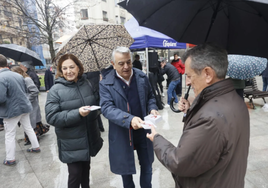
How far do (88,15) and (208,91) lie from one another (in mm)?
32376

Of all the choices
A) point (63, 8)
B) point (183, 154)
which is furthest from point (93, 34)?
point (63, 8)

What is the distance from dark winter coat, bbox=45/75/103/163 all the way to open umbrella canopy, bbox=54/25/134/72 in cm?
86

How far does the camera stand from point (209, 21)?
181cm

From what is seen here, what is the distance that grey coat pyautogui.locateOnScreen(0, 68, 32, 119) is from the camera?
3193 mm

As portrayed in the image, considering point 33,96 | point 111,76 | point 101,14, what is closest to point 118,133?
point 111,76

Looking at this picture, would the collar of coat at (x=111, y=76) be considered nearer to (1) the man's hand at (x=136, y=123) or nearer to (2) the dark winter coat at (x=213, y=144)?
(1) the man's hand at (x=136, y=123)

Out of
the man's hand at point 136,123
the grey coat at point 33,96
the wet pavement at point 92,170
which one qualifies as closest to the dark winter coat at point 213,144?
the man's hand at point 136,123

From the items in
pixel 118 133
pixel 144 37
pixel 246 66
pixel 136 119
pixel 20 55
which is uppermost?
pixel 144 37

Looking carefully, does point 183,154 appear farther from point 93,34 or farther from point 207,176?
point 93,34

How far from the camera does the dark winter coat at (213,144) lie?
3.29 feet

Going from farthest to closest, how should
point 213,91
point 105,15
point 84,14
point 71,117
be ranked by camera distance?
point 105,15
point 84,14
point 71,117
point 213,91

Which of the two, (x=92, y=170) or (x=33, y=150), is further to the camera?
(x=33, y=150)

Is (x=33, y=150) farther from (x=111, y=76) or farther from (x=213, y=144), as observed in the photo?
(x=213, y=144)

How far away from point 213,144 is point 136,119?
858 millimetres
